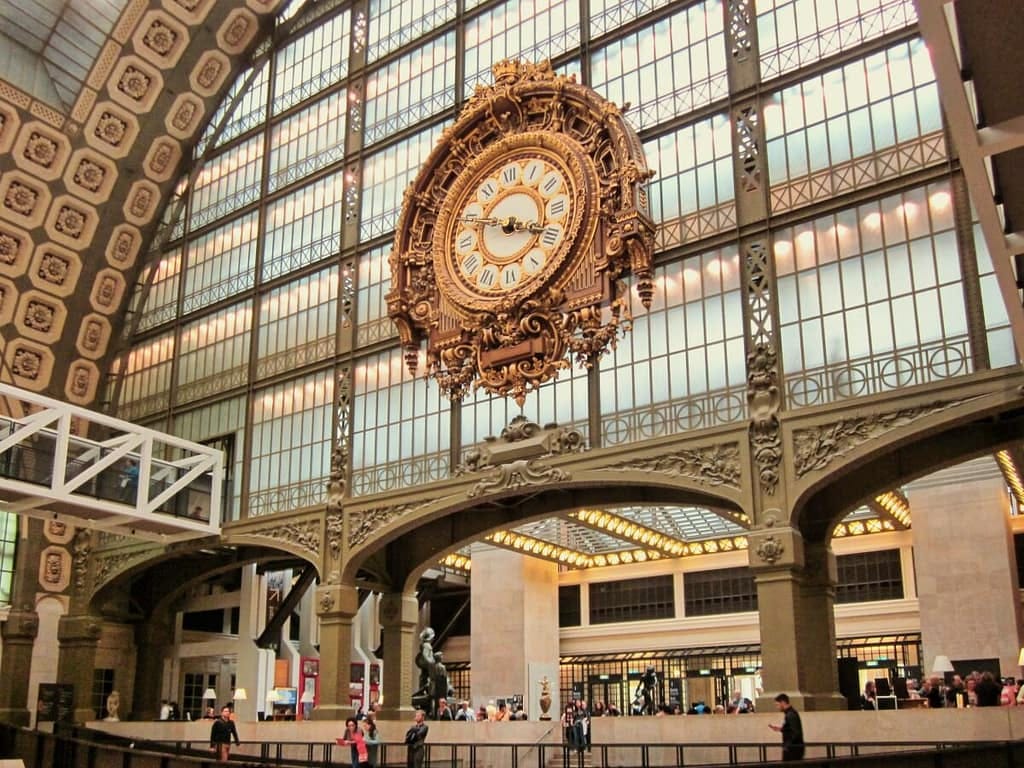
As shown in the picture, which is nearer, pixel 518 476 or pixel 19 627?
pixel 518 476

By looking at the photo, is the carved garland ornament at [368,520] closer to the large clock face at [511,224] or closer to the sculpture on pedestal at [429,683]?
the sculpture on pedestal at [429,683]

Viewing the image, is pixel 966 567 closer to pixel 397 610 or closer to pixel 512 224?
pixel 397 610

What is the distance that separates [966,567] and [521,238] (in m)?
17.3

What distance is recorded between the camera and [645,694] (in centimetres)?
3453

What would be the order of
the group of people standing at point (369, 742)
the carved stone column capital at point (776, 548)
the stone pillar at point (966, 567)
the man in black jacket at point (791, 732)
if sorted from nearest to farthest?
the man in black jacket at point (791, 732) < the group of people standing at point (369, 742) < the carved stone column capital at point (776, 548) < the stone pillar at point (966, 567)

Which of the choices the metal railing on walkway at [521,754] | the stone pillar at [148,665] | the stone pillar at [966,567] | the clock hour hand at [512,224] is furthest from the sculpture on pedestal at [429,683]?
the stone pillar at [966,567]

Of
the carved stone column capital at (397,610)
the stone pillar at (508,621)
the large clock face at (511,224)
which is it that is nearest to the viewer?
the large clock face at (511,224)

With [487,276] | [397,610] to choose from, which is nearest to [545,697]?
[397,610]

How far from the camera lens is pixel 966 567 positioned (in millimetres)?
32562

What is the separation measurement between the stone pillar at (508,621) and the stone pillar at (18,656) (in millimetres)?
16417

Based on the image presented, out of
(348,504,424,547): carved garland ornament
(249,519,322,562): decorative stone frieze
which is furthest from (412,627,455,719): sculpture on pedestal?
(348,504,424,547): carved garland ornament

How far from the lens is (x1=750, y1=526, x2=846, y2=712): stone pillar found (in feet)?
66.8

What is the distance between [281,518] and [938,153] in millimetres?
19494

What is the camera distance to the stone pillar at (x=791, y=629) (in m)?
20.4
